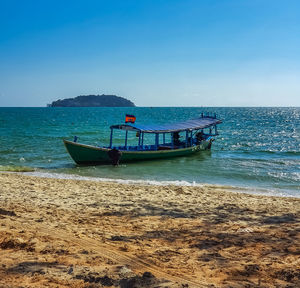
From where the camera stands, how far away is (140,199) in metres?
11.2

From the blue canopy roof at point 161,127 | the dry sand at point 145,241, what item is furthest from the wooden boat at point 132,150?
the dry sand at point 145,241

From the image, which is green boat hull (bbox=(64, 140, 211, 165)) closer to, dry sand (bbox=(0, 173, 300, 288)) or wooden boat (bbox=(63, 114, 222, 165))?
wooden boat (bbox=(63, 114, 222, 165))

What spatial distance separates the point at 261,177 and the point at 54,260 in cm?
1559

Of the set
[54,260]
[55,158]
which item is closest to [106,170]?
[55,158]

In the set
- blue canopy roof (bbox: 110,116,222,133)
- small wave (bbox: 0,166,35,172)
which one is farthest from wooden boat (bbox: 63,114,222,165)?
small wave (bbox: 0,166,35,172)

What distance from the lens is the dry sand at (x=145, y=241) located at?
16.2ft

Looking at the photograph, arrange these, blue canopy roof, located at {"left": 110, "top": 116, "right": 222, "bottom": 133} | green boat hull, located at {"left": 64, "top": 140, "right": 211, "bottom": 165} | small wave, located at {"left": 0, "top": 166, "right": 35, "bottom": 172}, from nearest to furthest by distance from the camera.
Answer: small wave, located at {"left": 0, "top": 166, "right": 35, "bottom": 172}, green boat hull, located at {"left": 64, "top": 140, "right": 211, "bottom": 165}, blue canopy roof, located at {"left": 110, "top": 116, "right": 222, "bottom": 133}

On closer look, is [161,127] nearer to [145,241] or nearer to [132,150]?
[132,150]

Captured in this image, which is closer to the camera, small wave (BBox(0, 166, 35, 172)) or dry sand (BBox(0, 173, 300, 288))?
dry sand (BBox(0, 173, 300, 288))

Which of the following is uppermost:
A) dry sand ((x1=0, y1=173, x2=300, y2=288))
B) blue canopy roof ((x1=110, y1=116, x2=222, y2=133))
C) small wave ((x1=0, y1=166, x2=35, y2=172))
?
blue canopy roof ((x1=110, y1=116, x2=222, y2=133))

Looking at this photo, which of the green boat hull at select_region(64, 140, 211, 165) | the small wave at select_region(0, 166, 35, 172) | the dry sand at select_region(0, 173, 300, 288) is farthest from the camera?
the green boat hull at select_region(64, 140, 211, 165)

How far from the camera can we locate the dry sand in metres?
4.93

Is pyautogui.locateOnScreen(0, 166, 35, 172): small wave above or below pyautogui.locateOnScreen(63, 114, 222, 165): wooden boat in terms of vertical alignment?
below

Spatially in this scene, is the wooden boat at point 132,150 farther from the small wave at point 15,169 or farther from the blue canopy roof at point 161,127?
the small wave at point 15,169
